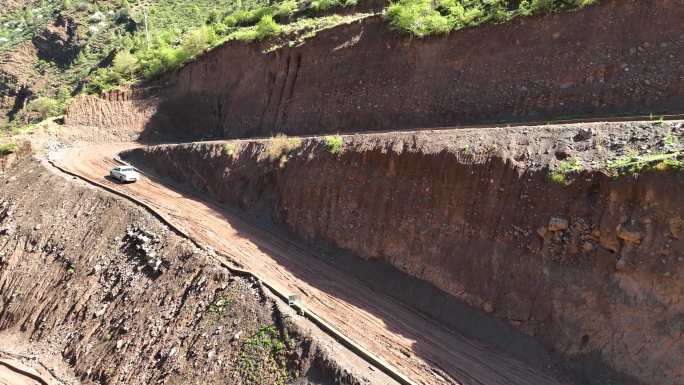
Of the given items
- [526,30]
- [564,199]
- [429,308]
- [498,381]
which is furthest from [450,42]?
[498,381]

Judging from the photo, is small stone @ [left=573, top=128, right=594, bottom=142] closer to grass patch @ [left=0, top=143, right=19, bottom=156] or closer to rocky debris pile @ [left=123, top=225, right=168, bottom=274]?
rocky debris pile @ [left=123, top=225, right=168, bottom=274]

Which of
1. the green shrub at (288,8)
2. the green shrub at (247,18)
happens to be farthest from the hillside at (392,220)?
the green shrub at (247,18)

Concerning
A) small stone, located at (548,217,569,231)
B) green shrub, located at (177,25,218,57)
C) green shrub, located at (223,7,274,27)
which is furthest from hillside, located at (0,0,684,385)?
green shrub, located at (223,7,274,27)

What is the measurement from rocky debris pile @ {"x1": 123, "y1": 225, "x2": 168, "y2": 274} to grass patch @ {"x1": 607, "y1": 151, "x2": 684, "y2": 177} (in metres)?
13.6

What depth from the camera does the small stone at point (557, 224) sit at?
1070 cm

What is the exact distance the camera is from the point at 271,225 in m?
17.4

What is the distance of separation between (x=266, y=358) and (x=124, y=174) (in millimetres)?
13912

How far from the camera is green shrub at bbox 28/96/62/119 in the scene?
37334mm

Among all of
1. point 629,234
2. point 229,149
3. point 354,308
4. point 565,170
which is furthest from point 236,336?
point 229,149

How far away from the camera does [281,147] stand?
18000 mm

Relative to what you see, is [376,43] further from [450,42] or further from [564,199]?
[564,199]

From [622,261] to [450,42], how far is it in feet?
36.1

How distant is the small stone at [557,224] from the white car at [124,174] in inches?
725

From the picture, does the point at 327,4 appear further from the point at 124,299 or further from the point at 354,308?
the point at 354,308
